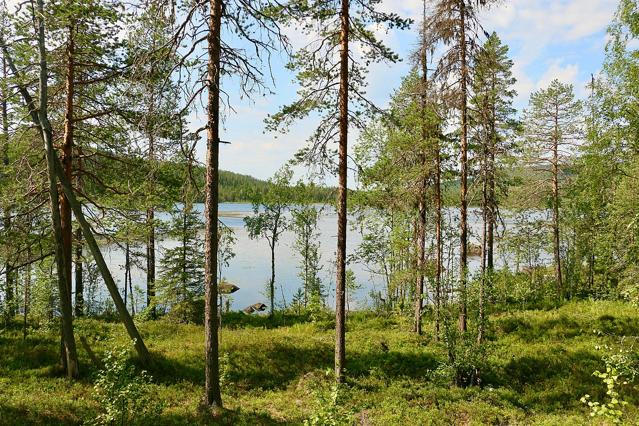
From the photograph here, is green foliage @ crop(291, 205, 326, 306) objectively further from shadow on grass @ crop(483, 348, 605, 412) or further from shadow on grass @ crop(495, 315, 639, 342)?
shadow on grass @ crop(483, 348, 605, 412)

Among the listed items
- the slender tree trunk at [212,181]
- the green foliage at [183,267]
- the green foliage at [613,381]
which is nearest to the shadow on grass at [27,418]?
the slender tree trunk at [212,181]

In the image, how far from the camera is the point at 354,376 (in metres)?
12.9

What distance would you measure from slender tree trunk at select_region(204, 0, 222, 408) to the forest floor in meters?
1.98

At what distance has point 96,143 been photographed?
11.7 meters

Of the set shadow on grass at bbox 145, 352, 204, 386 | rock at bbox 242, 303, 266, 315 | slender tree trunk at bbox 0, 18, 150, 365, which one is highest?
slender tree trunk at bbox 0, 18, 150, 365

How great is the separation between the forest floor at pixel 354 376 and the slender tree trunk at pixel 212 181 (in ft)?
6.50

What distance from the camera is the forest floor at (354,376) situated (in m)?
9.91

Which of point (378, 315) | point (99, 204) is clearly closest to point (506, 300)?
point (378, 315)

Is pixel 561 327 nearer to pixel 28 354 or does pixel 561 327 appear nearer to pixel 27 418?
pixel 27 418

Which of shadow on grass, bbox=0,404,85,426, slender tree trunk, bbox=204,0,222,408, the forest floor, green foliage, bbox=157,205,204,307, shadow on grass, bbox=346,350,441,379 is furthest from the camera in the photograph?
green foliage, bbox=157,205,204,307

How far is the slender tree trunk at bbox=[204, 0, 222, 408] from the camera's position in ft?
29.4

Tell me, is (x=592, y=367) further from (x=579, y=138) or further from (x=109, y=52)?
(x=109, y=52)

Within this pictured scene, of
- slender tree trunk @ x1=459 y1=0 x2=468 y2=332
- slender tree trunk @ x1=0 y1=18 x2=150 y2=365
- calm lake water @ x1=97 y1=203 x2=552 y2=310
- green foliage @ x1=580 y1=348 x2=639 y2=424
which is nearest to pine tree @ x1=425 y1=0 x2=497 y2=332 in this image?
slender tree trunk @ x1=459 y1=0 x2=468 y2=332

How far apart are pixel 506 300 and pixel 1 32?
89.0 ft
